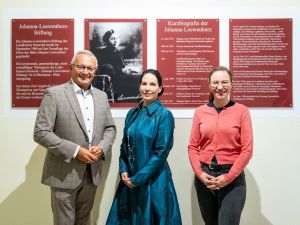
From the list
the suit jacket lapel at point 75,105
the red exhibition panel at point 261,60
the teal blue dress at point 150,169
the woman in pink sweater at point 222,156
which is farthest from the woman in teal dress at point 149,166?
the red exhibition panel at point 261,60

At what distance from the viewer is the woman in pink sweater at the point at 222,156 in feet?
6.71

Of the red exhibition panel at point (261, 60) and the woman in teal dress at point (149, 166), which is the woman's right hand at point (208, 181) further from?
the red exhibition panel at point (261, 60)

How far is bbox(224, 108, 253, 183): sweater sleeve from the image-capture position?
2.01m

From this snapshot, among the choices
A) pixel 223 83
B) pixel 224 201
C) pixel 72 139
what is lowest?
pixel 224 201

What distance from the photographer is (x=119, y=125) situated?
2.69m

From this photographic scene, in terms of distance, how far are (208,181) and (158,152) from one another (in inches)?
15.4

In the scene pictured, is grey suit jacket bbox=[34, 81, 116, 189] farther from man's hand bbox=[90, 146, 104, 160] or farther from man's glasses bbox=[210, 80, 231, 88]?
man's glasses bbox=[210, 80, 231, 88]

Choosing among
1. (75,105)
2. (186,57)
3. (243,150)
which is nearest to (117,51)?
(186,57)

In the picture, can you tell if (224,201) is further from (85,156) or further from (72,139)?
(72,139)

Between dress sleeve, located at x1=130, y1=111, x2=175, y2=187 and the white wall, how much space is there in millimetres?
476

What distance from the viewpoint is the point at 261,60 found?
2.66 meters

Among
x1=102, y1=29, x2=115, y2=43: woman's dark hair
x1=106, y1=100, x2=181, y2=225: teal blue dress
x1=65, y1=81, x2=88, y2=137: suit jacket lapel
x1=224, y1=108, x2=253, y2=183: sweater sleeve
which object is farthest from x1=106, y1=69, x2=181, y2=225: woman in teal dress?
x1=102, y1=29, x2=115, y2=43: woman's dark hair

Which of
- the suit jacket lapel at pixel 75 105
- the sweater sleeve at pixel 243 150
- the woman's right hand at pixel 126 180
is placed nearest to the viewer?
the sweater sleeve at pixel 243 150

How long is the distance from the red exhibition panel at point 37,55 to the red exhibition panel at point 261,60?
1421 mm
